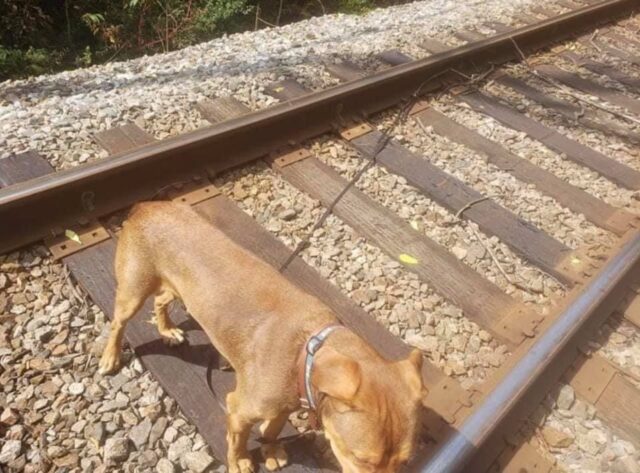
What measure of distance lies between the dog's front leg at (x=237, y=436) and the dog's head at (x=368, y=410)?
1.35 feet

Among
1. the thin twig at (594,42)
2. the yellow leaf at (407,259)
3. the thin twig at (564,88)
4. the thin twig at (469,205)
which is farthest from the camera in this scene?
the thin twig at (594,42)

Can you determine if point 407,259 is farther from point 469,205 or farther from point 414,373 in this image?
point 414,373

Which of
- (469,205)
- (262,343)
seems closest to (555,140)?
(469,205)

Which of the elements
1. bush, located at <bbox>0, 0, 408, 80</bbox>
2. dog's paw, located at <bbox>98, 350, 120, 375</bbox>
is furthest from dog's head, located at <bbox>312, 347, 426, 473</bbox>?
bush, located at <bbox>0, 0, 408, 80</bbox>

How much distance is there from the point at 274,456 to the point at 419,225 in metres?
2.03

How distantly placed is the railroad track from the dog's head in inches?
15.1

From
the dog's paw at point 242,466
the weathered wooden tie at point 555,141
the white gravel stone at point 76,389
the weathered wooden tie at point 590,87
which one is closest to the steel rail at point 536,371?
the dog's paw at point 242,466

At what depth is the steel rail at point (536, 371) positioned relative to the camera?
2.44 m

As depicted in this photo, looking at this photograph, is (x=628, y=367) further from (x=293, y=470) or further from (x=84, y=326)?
(x=84, y=326)

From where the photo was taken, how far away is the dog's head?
2.03m

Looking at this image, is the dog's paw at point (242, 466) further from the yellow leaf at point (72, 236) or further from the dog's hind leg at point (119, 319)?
the yellow leaf at point (72, 236)

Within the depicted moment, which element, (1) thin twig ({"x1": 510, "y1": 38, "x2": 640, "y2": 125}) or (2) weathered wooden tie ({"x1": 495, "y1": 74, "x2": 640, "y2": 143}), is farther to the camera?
(1) thin twig ({"x1": 510, "y1": 38, "x2": 640, "y2": 125})

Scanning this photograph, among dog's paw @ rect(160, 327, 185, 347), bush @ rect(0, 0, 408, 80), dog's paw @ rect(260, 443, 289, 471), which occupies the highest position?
dog's paw @ rect(160, 327, 185, 347)

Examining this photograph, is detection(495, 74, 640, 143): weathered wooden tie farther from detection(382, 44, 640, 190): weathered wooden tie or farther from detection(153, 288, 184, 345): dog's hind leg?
detection(153, 288, 184, 345): dog's hind leg
